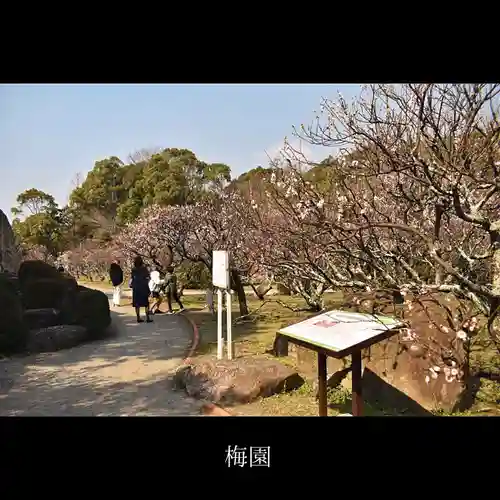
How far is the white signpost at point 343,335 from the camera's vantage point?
1.72 meters

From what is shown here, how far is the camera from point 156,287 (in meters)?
3.25

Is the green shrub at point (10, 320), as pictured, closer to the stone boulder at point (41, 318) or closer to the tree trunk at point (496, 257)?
the stone boulder at point (41, 318)

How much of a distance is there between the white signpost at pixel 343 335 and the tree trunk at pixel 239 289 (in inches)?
57.0

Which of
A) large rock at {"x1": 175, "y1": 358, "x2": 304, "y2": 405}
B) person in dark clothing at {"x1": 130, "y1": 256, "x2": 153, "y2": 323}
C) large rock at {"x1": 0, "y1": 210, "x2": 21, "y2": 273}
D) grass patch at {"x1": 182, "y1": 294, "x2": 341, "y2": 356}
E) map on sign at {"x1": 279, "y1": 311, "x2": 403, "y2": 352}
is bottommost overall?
large rock at {"x1": 175, "y1": 358, "x2": 304, "y2": 405}

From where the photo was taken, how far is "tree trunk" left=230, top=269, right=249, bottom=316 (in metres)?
3.51

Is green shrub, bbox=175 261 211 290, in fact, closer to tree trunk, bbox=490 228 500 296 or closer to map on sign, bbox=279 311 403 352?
map on sign, bbox=279 311 403 352

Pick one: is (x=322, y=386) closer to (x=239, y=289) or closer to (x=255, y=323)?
(x=255, y=323)

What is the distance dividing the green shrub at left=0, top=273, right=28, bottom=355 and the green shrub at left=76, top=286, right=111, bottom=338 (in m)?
0.30

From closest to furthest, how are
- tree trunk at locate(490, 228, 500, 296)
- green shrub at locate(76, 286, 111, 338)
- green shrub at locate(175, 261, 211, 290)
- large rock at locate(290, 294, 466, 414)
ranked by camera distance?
tree trunk at locate(490, 228, 500, 296), large rock at locate(290, 294, 466, 414), green shrub at locate(76, 286, 111, 338), green shrub at locate(175, 261, 211, 290)

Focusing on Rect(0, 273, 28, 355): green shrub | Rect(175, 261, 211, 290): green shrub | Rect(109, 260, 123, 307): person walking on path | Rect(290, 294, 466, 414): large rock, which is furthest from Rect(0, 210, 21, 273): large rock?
Rect(290, 294, 466, 414): large rock

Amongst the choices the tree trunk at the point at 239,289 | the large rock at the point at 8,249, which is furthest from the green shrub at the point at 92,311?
the tree trunk at the point at 239,289

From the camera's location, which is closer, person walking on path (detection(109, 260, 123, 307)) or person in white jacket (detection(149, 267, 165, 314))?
person walking on path (detection(109, 260, 123, 307))
